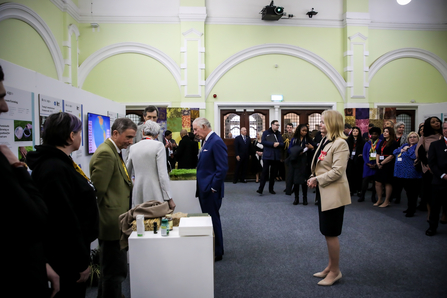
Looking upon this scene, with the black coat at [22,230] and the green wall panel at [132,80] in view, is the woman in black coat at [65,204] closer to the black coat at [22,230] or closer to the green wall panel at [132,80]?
the black coat at [22,230]

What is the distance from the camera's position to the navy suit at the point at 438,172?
4.00 m

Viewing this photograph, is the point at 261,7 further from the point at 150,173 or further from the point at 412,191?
the point at 150,173

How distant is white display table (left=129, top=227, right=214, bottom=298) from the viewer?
6.62 feet

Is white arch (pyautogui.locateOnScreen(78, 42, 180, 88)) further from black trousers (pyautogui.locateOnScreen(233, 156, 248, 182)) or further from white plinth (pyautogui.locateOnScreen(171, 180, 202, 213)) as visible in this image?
white plinth (pyautogui.locateOnScreen(171, 180, 202, 213))

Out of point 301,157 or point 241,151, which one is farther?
point 241,151

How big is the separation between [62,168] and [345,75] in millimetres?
9388

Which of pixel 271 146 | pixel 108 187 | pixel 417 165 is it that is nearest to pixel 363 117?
pixel 271 146

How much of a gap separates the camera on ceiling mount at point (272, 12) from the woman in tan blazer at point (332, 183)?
6.82m

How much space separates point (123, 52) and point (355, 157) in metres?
6.99

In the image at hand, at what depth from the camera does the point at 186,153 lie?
669cm

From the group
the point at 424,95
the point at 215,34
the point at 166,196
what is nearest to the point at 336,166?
the point at 166,196

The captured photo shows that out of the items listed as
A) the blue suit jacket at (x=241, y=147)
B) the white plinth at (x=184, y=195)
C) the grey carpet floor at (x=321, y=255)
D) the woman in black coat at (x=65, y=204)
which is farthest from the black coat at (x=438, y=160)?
the blue suit jacket at (x=241, y=147)

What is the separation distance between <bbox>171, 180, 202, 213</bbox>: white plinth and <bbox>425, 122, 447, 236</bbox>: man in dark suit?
3355 millimetres

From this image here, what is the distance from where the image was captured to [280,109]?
9.40 meters
